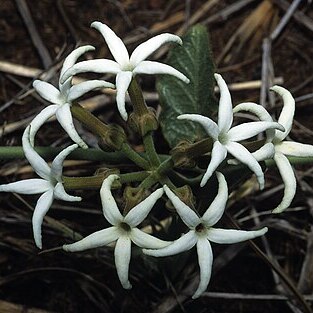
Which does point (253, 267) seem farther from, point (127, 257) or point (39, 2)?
point (39, 2)

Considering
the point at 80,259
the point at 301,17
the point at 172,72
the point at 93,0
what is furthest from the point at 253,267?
the point at 93,0

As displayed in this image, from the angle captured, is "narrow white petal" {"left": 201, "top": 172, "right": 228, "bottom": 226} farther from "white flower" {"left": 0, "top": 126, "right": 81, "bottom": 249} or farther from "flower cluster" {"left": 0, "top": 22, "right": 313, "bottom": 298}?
"white flower" {"left": 0, "top": 126, "right": 81, "bottom": 249}

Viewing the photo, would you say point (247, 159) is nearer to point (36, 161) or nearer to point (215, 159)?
point (215, 159)

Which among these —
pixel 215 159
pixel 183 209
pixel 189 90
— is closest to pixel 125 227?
pixel 183 209

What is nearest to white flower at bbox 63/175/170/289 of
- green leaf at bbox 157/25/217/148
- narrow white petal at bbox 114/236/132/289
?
narrow white petal at bbox 114/236/132/289

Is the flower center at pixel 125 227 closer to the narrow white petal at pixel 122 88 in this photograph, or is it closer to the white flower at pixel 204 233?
the white flower at pixel 204 233

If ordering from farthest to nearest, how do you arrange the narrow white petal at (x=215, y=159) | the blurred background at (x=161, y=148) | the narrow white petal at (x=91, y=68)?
1. the blurred background at (x=161, y=148)
2. the narrow white petal at (x=91, y=68)
3. the narrow white petal at (x=215, y=159)

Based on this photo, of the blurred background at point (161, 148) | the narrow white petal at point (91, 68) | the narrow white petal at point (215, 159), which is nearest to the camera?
the narrow white petal at point (215, 159)

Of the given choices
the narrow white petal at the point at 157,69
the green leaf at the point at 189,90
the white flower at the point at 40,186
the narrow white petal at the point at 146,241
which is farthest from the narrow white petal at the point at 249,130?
the green leaf at the point at 189,90
